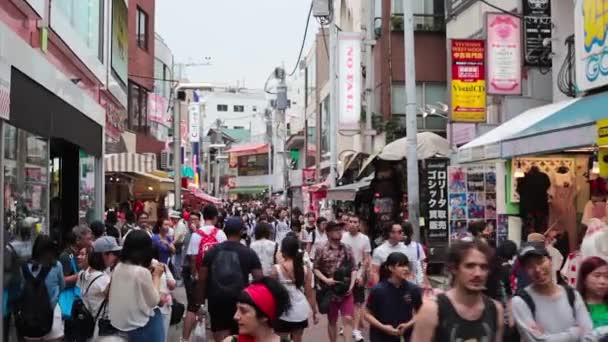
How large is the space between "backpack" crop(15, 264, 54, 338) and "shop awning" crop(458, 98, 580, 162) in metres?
8.07

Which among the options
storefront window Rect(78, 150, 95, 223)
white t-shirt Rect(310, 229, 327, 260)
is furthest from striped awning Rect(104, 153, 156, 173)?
white t-shirt Rect(310, 229, 327, 260)

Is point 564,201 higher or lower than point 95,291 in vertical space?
higher

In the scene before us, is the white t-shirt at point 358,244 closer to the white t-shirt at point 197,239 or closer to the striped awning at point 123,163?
the white t-shirt at point 197,239

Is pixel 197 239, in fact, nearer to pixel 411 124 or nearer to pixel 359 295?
pixel 359 295

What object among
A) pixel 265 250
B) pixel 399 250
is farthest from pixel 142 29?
pixel 399 250

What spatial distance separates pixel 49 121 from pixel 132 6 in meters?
22.9

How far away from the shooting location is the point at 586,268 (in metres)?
5.30

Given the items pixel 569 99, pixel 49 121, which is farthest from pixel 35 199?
pixel 569 99

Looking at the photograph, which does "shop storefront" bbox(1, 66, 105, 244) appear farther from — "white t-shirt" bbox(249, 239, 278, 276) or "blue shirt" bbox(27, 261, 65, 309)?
"white t-shirt" bbox(249, 239, 278, 276)

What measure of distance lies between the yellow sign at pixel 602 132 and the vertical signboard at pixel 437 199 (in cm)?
889

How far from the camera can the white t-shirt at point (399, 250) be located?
930 cm

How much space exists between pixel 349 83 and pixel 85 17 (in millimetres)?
14977

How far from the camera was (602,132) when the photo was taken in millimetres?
9203

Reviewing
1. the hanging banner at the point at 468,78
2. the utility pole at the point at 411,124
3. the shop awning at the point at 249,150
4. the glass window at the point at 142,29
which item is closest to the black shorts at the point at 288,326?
the utility pole at the point at 411,124
